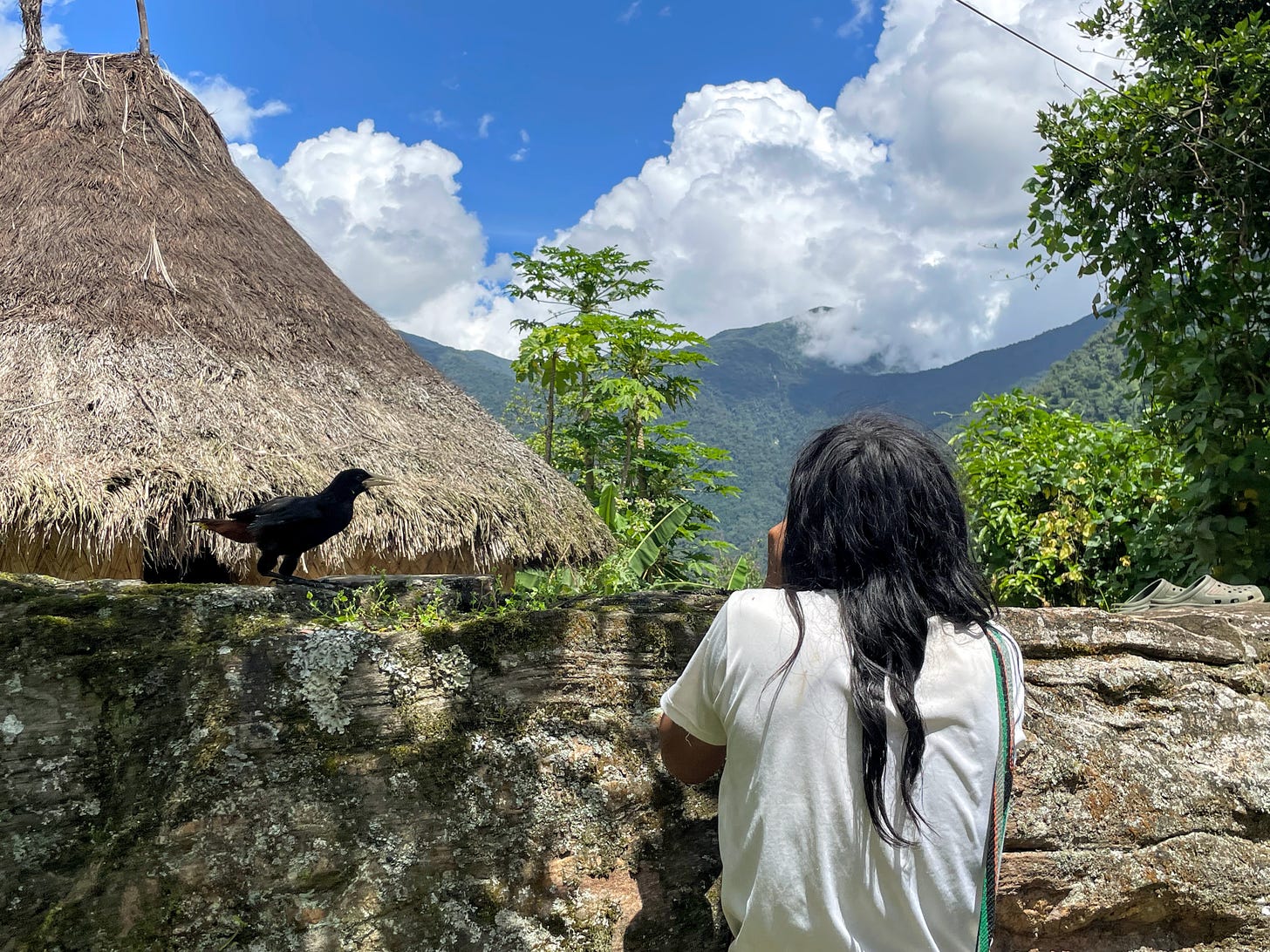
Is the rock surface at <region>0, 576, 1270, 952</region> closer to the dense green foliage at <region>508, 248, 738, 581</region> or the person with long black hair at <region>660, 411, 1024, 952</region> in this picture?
the person with long black hair at <region>660, 411, 1024, 952</region>

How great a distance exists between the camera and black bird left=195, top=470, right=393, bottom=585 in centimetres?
269

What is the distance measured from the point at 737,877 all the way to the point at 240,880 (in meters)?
0.79

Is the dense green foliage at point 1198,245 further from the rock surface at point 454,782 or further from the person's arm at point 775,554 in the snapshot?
the person's arm at point 775,554

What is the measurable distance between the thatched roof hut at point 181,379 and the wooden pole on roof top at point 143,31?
0.18 metres

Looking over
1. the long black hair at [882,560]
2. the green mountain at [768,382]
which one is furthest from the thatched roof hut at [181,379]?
the green mountain at [768,382]

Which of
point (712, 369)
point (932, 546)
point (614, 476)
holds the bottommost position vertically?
point (932, 546)

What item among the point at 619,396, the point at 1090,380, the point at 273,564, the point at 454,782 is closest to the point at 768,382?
the point at 1090,380

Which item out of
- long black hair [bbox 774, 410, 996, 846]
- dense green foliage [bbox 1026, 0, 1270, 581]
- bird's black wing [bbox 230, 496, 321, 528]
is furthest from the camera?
dense green foliage [bbox 1026, 0, 1270, 581]

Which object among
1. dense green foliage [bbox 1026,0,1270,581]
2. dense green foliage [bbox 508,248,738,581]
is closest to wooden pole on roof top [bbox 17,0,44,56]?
dense green foliage [bbox 508,248,738,581]

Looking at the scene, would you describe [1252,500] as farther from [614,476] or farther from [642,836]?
[614,476]

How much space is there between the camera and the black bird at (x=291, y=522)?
2.69m

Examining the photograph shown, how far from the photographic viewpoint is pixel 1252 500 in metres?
3.80

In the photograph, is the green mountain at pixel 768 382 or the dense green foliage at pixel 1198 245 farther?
the green mountain at pixel 768 382

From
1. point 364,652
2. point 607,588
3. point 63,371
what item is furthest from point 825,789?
point 63,371
